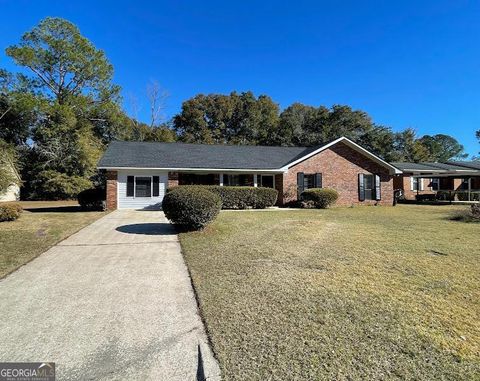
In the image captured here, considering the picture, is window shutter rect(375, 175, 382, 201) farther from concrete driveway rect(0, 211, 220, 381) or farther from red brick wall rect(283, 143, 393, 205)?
concrete driveway rect(0, 211, 220, 381)

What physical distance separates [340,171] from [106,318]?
1970cm

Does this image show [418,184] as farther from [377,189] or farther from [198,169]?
[198,169]

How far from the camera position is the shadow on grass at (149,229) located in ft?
34.1

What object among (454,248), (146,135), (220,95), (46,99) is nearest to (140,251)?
(454,248)

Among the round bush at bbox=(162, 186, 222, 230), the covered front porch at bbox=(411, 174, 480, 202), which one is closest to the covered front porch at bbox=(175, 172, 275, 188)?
the round bush at bbox=(162, 186, 222, 230)

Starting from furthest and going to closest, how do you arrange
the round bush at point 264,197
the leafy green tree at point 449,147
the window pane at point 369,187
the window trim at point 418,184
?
the leafy green tree at point 449,147
the window trim at point 418,184
the window pane at point 369,187
the round bush at point 264,197

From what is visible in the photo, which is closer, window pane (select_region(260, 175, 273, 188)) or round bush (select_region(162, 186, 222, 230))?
round bush (select_region(162, 186, 222, 230))

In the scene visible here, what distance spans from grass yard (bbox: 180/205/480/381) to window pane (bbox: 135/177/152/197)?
11324 mm

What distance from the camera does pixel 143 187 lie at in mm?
18812

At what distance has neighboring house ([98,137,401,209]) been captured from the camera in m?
18.5

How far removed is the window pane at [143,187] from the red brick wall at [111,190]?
122 centimetres

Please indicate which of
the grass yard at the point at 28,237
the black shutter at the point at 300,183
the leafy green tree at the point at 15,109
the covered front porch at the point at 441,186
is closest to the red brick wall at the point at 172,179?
the grass yard at the point at 28,237

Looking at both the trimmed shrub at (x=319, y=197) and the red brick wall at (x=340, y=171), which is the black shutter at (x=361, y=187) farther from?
the trimmed shrub at (x=319, y=197)

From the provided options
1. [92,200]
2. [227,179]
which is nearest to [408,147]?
[227,179]
